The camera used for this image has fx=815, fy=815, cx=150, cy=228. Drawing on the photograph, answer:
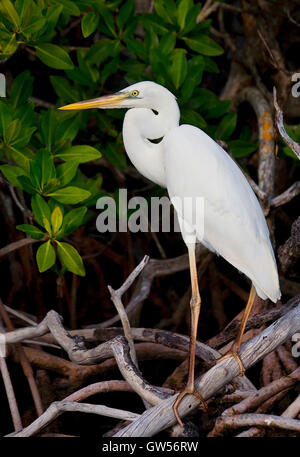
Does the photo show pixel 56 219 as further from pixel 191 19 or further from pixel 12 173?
pixel 191 19

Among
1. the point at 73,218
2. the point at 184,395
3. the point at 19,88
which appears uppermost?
the point at 19,88

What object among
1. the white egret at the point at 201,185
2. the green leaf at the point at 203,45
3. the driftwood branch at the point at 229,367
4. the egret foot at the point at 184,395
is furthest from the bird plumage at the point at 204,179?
the green leaf at the point at 203,45

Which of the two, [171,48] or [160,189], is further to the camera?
[160,189]

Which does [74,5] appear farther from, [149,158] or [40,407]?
[40,407]

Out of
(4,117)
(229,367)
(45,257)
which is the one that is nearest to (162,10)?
(4,117)

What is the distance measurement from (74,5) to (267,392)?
1201 millimetres

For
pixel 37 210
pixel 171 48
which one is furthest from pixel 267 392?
pixel 171 48

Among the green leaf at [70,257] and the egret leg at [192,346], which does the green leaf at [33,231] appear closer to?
the green leaf at [70,257]

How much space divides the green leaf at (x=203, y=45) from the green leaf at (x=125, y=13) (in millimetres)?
201

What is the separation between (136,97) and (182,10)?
50 centimetres

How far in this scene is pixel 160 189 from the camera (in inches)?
110

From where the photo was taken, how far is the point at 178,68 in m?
2.48
